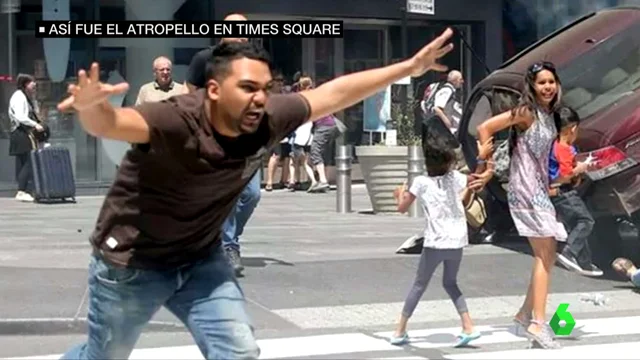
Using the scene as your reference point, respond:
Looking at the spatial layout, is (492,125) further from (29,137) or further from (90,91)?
(29,137)

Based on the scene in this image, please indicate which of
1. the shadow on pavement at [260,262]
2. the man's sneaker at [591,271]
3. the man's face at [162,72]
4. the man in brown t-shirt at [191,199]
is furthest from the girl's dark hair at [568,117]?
the man in brown t-shirt at [191,199]

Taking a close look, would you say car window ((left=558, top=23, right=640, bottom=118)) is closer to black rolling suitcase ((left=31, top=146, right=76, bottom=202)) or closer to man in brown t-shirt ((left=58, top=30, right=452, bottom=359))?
man in brown t-shirt ((left=58, top=30, right=452, bottom=359))

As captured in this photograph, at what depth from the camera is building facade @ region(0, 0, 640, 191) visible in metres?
18.5

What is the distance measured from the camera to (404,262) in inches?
453

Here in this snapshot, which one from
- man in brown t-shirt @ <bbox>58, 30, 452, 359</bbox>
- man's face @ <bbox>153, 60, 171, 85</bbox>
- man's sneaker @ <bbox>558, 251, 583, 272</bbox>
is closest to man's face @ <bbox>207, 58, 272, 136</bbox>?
man in brown t-shirt @ <bbox>58, 30, 452, 359</bbox>

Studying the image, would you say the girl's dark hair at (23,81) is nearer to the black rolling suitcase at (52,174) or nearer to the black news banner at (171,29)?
the black rolling suitcase at (52,174)

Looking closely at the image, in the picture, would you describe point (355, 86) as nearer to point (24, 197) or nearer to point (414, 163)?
point (414, 163)

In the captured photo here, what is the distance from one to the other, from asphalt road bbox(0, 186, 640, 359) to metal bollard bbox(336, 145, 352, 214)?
1.86m

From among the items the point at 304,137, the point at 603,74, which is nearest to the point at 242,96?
the point at 603,74

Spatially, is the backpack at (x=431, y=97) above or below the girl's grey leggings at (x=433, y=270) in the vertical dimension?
above

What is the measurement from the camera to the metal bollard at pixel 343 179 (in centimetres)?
1620

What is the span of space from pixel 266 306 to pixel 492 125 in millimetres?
2581

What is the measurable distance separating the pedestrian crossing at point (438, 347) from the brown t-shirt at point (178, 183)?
286 centimetres

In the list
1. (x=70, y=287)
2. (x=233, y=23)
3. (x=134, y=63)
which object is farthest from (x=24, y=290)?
(x=134, y=63)
